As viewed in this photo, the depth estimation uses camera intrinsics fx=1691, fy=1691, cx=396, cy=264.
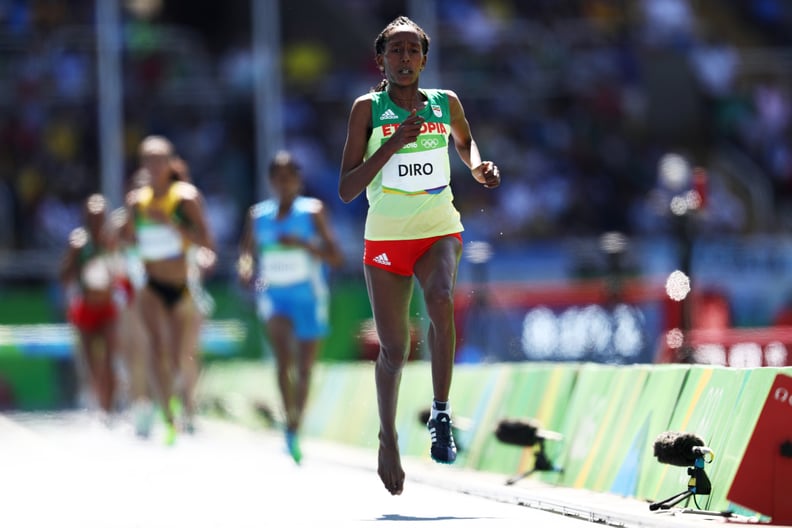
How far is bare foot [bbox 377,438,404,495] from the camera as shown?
8156mm

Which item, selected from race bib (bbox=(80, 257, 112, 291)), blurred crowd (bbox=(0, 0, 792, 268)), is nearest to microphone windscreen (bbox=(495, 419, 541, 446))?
race bib (bbox=(80, 257, 112, 291))

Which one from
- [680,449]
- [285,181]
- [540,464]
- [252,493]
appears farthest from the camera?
[285,181]

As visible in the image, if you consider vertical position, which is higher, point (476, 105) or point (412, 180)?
point (476, 105)

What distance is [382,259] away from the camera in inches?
322

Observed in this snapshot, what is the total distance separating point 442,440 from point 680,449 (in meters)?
1.12

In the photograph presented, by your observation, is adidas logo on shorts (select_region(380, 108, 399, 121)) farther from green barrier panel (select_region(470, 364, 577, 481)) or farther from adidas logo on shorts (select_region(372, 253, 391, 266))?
green barrier panel (select_region(470, 364, 577, 481))

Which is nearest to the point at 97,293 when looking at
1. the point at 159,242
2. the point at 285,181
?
the point at 159,242

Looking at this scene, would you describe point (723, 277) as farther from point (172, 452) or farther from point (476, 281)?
point (172, 452)

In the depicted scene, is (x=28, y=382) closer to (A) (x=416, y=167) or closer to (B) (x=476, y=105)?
(B) (x=476, y=105)

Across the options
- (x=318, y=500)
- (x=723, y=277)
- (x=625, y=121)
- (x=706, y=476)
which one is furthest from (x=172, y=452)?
(x=625, y=121)

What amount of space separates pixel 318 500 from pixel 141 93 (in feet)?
65.4

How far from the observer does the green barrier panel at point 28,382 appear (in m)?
23.0

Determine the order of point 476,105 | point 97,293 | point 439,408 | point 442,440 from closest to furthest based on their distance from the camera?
point 442,440 < point 439,408 < point 97,293 < point 476,105

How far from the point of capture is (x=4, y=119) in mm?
27375
